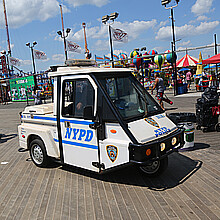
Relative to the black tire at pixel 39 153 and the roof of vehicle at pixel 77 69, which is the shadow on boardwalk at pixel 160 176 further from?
the roof of vehicle at pixel 77 69

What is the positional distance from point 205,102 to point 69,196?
5.32 metres

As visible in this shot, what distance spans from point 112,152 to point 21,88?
1182 inches

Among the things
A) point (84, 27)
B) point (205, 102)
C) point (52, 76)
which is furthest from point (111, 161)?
point (84, 27)

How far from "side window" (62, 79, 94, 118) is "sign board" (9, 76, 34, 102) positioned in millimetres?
27250

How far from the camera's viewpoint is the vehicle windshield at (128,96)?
440 centimetres

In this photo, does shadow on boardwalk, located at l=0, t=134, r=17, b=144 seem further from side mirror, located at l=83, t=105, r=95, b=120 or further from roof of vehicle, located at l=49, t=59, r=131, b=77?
side mirror, located at l=83, t=105, r=95, b=120

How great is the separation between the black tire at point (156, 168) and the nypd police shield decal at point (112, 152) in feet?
3.20

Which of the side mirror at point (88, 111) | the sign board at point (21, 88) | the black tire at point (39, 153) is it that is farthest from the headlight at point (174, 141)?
the sign board at point (21, 88)

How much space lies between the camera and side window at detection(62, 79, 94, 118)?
447cm

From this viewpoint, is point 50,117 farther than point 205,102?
No

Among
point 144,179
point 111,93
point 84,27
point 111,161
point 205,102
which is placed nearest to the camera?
point 111,161

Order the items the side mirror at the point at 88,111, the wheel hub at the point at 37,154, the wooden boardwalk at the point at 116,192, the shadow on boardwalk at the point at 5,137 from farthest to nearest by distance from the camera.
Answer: the shadow on boardwalk at the point at 5,137
the wheel hub at the point at 37,154
the side mirror at the point at 88,111
the wooden boardwalk at the point at 116,192

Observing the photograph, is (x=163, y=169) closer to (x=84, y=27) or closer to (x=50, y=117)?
(x=50, y=117)

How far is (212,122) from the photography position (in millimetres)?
7836
